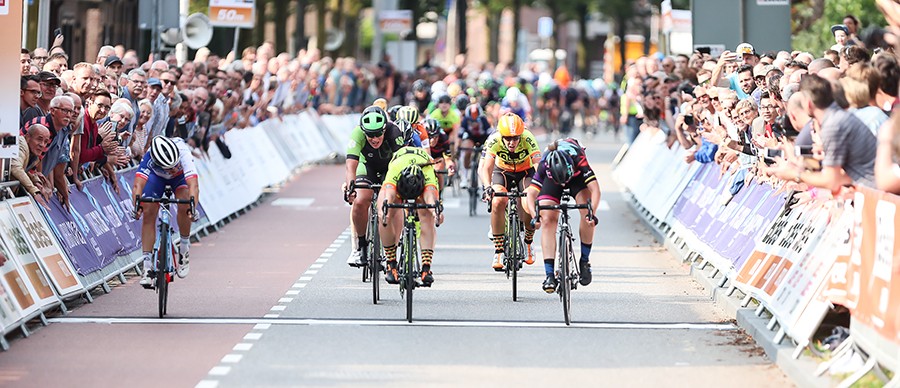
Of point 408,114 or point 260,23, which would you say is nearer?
point 408,114

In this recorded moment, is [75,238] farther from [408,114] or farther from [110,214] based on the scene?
[408,114]

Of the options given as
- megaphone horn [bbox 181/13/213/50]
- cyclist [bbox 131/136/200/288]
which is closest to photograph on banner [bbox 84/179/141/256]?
cyclist [bbox 131/136/200/288]

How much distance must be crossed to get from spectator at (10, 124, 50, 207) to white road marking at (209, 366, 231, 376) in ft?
12.3

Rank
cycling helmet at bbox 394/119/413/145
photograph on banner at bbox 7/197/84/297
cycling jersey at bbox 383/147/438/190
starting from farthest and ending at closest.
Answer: cycling helmet at bbox 394/119/413/145 < cycling jersey at bbox 383/147/438/190 < photograph on banner at bbox 7/197/84/297

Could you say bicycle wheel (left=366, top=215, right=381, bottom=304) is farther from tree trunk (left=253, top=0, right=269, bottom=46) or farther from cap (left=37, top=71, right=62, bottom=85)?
tree trunk (left=253, top=0, right=269, bottom=46)

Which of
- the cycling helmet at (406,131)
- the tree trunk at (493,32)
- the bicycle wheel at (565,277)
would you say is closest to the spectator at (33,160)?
the cycling helmet at (406,131)

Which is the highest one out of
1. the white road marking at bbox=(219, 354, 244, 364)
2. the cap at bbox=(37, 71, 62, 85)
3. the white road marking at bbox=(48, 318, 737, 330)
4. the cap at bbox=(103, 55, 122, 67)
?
the cap at bbox=(103, 55, 122, 67)

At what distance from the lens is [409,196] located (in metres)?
14.6

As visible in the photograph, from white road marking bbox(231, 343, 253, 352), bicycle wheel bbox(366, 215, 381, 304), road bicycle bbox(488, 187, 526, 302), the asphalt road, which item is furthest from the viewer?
road bicycle bbox(488, 187, 526, 302)

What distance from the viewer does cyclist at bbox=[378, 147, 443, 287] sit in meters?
14.6

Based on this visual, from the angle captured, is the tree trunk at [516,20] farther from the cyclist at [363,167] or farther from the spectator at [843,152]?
the spectator at [843,152]

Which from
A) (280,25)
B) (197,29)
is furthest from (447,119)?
(280,25)

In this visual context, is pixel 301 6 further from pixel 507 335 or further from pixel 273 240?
pixel 507 335

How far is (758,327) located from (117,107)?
787 cm
